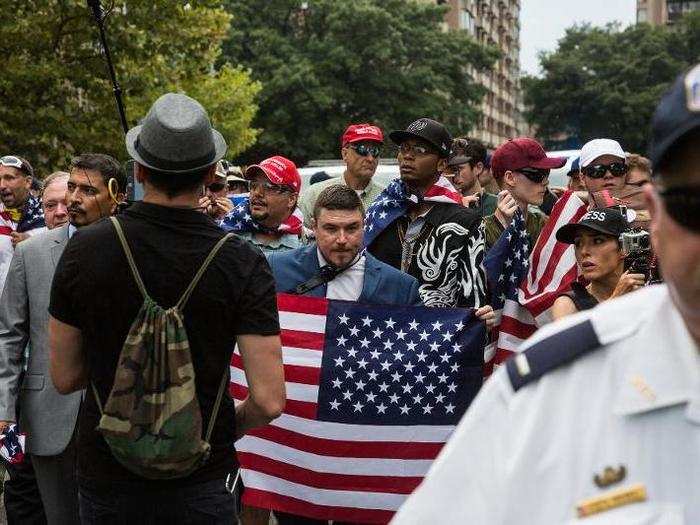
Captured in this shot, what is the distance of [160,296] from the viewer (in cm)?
311

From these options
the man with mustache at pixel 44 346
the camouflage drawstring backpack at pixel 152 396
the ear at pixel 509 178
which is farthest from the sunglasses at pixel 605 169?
the camouflage drawstring backpack at pixel 152 396

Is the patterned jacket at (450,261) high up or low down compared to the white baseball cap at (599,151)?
down

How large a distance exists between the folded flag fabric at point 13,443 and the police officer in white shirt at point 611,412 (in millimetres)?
3651

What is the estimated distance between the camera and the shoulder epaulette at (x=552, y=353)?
55.1 inches

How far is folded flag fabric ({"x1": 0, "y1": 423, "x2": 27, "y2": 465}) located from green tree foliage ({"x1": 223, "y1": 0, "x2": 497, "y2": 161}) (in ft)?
130

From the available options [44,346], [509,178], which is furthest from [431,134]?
[44,346]

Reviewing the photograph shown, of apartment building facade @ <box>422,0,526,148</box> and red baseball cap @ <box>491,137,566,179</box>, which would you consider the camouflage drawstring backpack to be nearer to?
red baseball cap @ <box>491,137,566,179</box>

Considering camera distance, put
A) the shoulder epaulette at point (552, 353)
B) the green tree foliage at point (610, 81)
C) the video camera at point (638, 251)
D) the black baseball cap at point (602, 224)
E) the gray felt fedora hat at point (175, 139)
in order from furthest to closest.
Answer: the green tree foliage at point (610, 81)
the black baseball cap at point (602, 224)
the video camera at point (638, 251)
the gray felt fedora hat at point (175, 139)
the shoulder epaulette at point (552, 353)

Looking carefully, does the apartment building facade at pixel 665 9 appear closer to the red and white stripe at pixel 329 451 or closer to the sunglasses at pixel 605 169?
the sunglasses at pixel 605 169

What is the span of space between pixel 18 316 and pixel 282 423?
1.30 metres

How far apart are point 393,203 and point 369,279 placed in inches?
25.7

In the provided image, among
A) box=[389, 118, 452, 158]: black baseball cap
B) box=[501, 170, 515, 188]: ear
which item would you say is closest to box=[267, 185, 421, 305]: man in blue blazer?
box=[389, 118, 452, 158]: black baseball cap

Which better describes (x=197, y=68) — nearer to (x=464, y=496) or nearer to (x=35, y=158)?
(x=35, y=158)

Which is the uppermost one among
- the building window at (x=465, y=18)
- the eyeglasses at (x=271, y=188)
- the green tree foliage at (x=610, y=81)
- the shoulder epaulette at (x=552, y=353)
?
the building window at (x=465, y=18)
